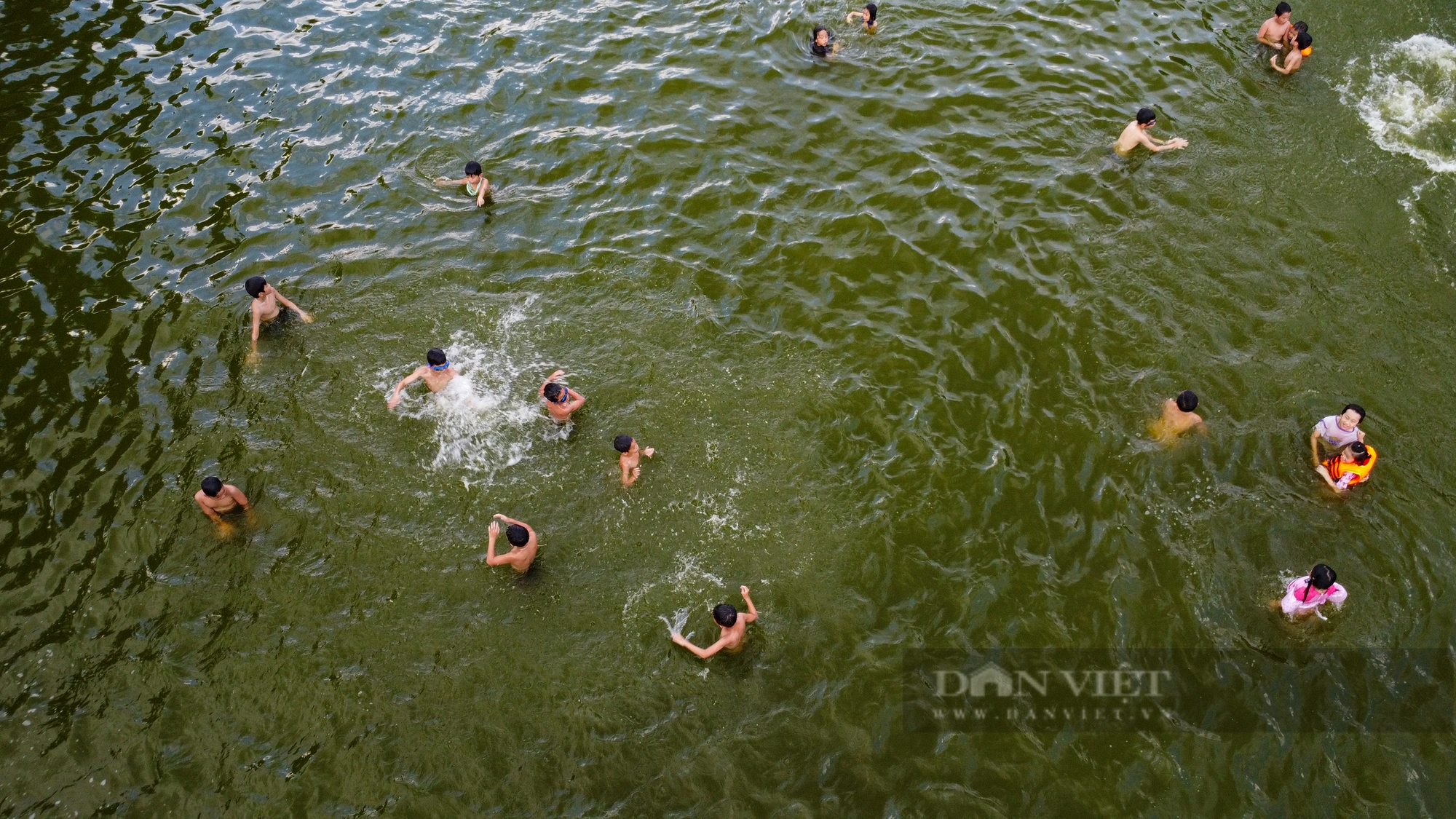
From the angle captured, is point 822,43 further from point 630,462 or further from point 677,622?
point 677,622

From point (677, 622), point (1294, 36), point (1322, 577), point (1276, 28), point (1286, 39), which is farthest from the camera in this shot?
point (1276, 28)

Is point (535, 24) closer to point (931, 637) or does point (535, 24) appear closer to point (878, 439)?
point (878, 439)

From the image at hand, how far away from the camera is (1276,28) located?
16875 mm

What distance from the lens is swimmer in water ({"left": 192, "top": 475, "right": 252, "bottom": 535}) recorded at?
1105cm

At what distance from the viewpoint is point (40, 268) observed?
48.1ft

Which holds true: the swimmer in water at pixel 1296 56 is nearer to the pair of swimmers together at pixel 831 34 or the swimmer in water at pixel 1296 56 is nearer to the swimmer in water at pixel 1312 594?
the pair of swimmers together at pixel 831 34

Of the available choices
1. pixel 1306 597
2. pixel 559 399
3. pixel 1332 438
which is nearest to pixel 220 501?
pixel 559 399

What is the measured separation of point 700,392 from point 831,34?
9.62 m

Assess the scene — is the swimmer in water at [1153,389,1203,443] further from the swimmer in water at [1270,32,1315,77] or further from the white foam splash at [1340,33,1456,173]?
the swimmer in water at [1270,32,1315,77]

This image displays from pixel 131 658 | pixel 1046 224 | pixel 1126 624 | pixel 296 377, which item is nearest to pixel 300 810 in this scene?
pixel 131 658

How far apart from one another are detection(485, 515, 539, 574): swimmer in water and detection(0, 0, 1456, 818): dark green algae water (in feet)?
1.02

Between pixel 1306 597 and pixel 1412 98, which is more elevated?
pixel 1412 98

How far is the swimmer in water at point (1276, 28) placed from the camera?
16.7 m

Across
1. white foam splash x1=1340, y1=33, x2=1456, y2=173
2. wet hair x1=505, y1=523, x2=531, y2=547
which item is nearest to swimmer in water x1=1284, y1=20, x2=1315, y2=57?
white foam splash x1=1340, y1=33, x2=1456, y2=173
